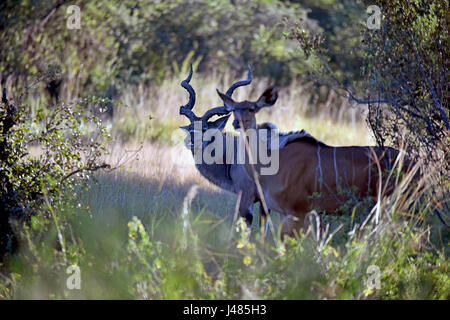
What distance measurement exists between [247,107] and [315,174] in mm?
763

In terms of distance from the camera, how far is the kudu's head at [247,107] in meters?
5.45

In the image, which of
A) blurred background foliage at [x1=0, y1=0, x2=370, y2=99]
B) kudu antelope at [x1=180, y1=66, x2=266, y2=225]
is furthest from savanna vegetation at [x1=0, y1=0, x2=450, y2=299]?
blurred background foliage at [x1=0, y1=0, x2=370, y2=99]

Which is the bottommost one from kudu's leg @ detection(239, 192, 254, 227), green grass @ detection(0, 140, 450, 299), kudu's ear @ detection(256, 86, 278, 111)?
green grass @ detection(0, 140, 450, 299)

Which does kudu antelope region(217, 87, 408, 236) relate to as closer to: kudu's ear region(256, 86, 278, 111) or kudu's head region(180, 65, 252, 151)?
kudu's ear region(256, 86, 278, 111)

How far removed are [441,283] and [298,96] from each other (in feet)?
31.9

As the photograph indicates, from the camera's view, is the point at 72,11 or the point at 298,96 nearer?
the point at 72,11

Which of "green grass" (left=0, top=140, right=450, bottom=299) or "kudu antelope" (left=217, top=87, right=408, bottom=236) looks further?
"kudu antelope" (left=217, top=87, right=408, bottom=236)

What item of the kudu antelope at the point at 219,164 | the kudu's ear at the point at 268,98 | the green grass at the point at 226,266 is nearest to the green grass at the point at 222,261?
the green grass at the point at 226,266

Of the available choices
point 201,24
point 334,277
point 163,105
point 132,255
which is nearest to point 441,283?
point 334,277

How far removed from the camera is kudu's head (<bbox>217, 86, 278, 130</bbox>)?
5.45 m
